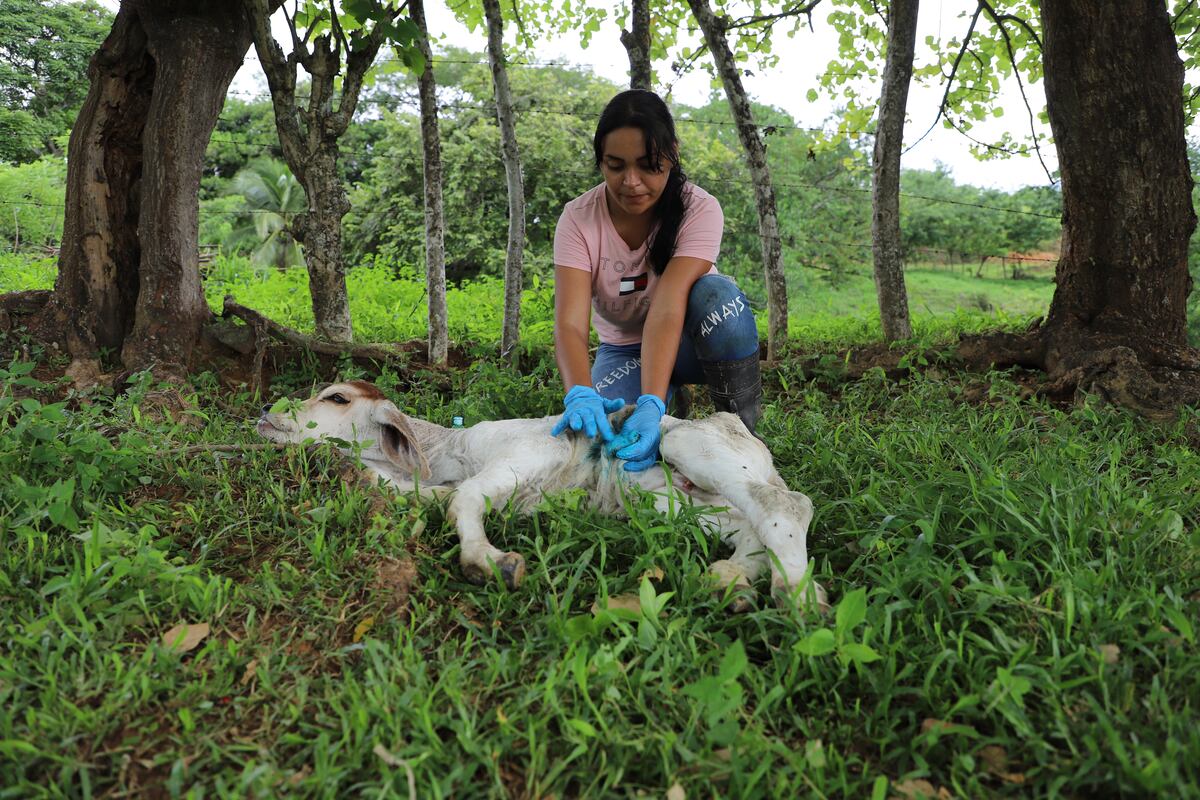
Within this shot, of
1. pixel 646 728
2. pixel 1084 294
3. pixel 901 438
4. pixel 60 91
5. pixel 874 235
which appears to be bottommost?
pixel 646 728

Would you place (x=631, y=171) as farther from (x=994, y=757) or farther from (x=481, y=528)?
(x=994, y=757)

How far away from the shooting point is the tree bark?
512cm

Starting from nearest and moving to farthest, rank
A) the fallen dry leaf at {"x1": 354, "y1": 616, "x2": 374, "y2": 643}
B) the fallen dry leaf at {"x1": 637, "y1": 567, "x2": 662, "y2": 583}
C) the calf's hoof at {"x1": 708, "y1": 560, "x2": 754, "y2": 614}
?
the fallen dry leaf at {"x1": 354, "y1": 616, "x2": 374, "y2": 643}, the calf's hoof at {"x1": 708, "y1": 560, "x2": 754, "y2": 614}, the fallen dry leaf at {"x1": 637, "y1": 567, "x2": 662, "y2": 583}

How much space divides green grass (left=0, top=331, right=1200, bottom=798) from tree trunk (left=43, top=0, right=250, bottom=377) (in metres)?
1.63

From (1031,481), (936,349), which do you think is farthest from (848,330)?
(1031,481)

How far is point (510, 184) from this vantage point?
6516 millimetres

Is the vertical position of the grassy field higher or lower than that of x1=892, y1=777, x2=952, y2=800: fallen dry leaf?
higher

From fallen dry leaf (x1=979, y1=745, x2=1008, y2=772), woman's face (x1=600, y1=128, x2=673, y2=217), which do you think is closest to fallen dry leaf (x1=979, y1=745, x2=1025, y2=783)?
fallen dry leaf (x1=979, y1=745, x2=1008, y2=772)

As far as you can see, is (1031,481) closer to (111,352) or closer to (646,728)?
(646,728)

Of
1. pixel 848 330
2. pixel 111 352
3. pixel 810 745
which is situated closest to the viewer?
pixel 810 745

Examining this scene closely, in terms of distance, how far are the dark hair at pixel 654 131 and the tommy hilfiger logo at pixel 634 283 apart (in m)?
0.27

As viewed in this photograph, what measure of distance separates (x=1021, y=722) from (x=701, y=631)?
786mm

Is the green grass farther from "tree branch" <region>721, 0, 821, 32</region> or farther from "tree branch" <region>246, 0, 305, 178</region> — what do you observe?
"tree branch" <region>721, 0, 821, 32</region>

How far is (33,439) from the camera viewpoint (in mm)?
3002
